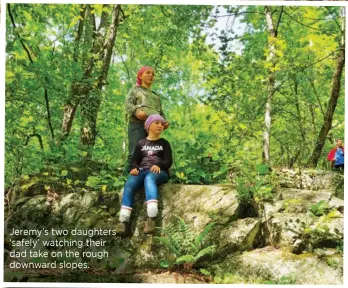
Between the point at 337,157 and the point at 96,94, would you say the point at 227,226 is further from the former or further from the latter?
the point at 96,94

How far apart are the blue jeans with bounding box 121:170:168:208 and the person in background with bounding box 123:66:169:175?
312mm

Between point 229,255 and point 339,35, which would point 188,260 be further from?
point 339,35

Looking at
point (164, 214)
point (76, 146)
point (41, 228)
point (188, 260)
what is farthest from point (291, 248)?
point (76, 146)

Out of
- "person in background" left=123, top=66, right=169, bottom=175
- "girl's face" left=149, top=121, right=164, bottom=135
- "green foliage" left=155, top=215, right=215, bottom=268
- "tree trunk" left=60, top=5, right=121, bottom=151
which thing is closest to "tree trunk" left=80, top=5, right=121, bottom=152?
"tree trunk" left=60, top=5, right=121, bottom=151

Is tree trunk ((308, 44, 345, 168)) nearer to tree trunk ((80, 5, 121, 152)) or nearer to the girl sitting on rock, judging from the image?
the girl sitting on rock

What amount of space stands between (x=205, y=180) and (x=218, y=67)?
2.14 metres

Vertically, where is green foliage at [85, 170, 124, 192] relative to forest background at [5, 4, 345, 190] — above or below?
below

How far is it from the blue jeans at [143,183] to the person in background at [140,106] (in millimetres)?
312

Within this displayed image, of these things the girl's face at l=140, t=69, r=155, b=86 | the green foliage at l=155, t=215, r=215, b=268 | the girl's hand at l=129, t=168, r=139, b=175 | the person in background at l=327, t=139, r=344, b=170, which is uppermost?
the girl's face at l=140, t=69, r=155, b=86

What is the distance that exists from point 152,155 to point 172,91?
15.2ft

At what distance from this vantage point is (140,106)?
15.0 feet

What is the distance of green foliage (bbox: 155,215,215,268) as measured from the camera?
12.9 ft

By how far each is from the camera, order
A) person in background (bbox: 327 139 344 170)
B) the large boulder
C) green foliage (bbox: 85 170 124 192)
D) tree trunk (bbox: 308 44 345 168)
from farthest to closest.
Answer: tree trunk (bbox: 308 44 345 168), person in background (bbox: 327 139 344 170), green foliage (bbox: 85 170 124 192), the large boulder

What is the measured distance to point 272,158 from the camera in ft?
23.8
